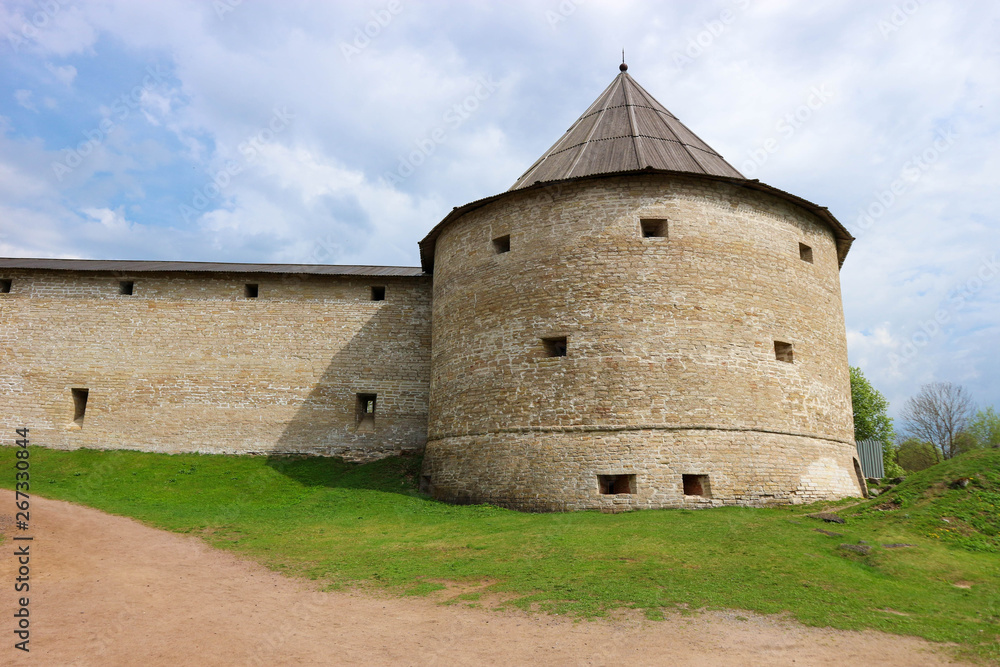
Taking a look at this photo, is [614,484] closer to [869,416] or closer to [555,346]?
[555,346]

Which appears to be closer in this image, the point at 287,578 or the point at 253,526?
the point at 287,578

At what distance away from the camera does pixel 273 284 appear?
19406 mm

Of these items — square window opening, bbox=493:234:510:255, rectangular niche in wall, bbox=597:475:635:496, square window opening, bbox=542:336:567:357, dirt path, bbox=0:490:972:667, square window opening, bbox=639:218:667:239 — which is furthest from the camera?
square window opening, bbox=493:234:510:255

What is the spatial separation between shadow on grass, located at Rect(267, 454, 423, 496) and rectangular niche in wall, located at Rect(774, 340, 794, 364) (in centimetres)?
853

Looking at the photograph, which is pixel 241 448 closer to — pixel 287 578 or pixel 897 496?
pixel 287 578

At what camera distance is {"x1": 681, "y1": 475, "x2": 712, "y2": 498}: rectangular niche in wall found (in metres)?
12.0

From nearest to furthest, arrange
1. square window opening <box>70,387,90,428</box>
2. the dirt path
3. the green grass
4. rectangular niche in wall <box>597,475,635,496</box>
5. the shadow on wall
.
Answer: the dirt path < the green grass < rectangular niche in wall <box>597,475,635,496</box> < the shadow on wall < square window opening <box>70,387,90,428</box>

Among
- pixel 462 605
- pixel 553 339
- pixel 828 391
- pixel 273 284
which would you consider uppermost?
pixel 273 284

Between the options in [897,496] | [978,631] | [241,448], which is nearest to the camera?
[978,631]

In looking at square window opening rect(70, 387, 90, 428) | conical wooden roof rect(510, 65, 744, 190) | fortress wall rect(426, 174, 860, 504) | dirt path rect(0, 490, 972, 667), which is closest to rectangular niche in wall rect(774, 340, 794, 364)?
fortress wall rect(426, 174, 860, 504)

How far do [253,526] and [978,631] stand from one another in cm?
1085

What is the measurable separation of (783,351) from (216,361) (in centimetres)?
1521

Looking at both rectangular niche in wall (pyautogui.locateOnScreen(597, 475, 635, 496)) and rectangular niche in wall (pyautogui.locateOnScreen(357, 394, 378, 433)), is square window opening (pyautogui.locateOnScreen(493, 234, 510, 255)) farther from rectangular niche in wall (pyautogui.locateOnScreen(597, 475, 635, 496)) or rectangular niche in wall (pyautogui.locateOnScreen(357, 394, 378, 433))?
rectangular niche in wall (pyautogui.locateOnScreen(357, 394, 378, 433))

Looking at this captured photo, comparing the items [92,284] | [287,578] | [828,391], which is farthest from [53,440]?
[828,391]
